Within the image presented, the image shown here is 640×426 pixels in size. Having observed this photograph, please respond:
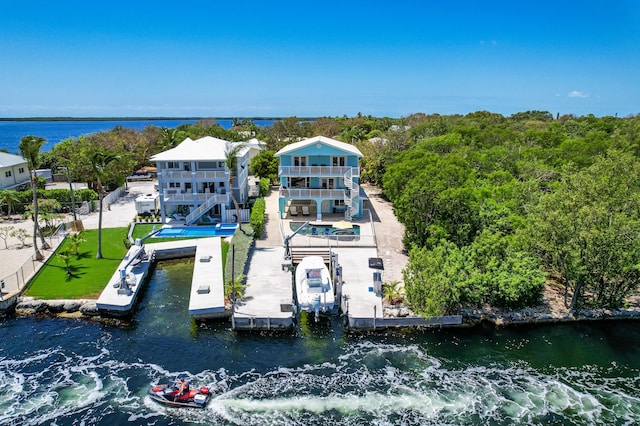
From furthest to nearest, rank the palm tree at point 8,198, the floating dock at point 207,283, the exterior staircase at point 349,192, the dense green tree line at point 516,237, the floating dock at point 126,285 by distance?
the palm tree at point 8,198 < the exterior staircase at point 349,192 < the floating dock at point 126,285 < the floating dock at point 207,283 < the dense green tree line at point 516,237

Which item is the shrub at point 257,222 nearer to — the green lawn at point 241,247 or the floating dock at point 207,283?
the green lawn at point 241,247

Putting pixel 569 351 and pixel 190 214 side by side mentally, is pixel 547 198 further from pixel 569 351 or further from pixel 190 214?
pixel 190 214

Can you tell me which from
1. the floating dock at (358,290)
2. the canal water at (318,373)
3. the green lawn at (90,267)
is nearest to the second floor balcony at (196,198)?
the green lawn at (90,267)

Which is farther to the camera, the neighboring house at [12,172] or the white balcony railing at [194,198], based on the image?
the neighboring house at [12,172]

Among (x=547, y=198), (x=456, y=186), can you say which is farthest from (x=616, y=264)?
(x=456, y=186)

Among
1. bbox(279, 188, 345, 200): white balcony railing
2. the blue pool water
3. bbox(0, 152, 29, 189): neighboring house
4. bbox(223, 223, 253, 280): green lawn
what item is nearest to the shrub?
bbox(223, 223, 253, 280): green lawn
